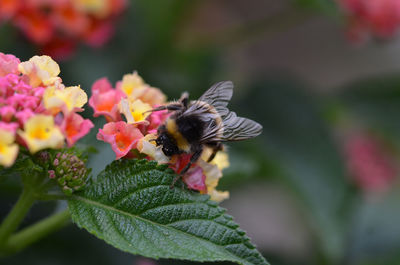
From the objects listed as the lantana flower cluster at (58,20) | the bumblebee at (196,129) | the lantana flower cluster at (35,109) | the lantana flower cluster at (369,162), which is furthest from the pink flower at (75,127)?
the lantana flower cluster at (369,162)

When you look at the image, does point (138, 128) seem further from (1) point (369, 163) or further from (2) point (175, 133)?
(1) point (369, 163)

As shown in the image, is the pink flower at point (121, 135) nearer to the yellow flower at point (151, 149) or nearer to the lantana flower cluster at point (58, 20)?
the yellow flower at point (151, 149)

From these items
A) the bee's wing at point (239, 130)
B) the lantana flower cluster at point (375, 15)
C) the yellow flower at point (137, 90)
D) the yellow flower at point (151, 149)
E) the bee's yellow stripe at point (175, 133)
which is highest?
the lantana flower cluster at point (375, 15)

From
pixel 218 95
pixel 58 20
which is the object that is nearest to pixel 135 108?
pixel 218 95

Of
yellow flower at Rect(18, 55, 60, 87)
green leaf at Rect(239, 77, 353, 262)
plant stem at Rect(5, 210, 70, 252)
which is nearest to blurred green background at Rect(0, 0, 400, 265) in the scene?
green leaf at Rect(239, 77, 353, 262)

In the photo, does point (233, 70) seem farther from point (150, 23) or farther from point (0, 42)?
point (0, 42)

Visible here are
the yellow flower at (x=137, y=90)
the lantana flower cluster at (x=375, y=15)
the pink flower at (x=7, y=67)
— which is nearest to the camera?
the pink flower at (x=7, y=67)
